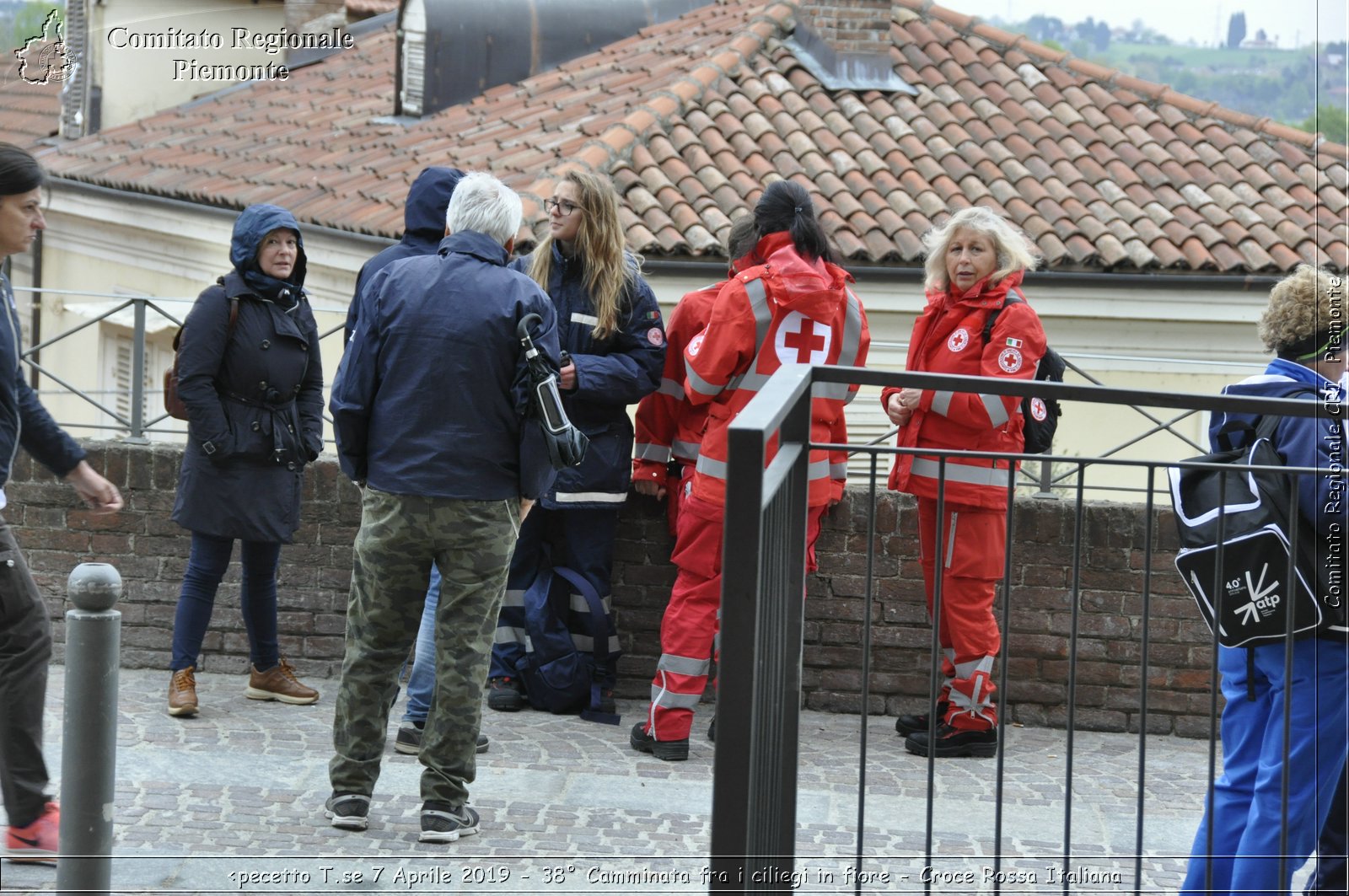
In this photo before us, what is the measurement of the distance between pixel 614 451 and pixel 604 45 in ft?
45.1

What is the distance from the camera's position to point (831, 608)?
660 cm

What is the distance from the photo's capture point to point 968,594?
226 inches

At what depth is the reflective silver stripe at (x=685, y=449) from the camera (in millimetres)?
6027

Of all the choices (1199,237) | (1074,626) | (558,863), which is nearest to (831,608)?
(558,863)

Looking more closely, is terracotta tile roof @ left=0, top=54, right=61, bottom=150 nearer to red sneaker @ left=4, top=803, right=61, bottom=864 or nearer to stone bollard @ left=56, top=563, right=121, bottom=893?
red sneaker @ left=4, top=803, right=61, bottom=864

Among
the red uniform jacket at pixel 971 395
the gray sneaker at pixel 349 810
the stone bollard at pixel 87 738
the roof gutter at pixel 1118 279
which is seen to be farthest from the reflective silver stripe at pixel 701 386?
the roof gutter at pixel 1118 279

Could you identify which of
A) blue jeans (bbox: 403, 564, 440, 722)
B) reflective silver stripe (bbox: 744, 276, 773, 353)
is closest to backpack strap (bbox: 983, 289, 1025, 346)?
reflective silver stripe (bbox: 744, 276, 773, 353)

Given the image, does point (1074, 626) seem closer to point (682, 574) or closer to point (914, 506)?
point (682, 574)

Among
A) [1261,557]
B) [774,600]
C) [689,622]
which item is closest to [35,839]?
[689,622]

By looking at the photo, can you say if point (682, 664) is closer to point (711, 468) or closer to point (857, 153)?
point (711, 468)

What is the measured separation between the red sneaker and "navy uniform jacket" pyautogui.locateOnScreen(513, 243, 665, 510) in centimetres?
222

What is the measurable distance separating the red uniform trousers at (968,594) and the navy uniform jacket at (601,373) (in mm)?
1185

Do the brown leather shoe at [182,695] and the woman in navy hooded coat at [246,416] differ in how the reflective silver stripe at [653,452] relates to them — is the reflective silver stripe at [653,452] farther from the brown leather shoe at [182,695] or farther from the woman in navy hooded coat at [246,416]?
the brown leather shoe at [182,695]

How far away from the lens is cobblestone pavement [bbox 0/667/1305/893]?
4.57 meters
